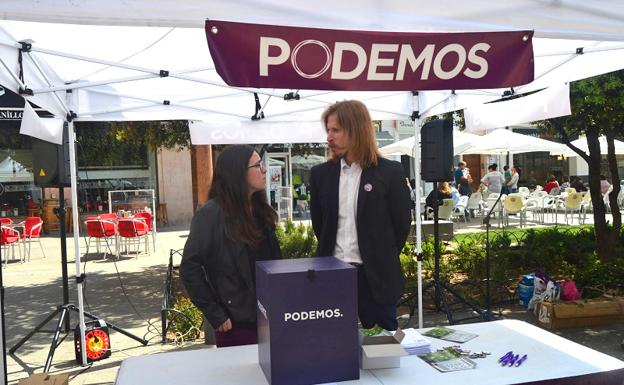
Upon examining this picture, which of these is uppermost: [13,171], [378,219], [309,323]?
[13,171]

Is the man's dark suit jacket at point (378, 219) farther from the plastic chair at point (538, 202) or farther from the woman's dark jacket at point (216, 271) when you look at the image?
the plastic chair at point (538, 202)

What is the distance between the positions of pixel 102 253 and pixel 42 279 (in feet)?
9.09

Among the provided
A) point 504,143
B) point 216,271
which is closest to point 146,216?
point 504,143

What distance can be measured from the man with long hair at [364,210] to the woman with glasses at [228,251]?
41cm

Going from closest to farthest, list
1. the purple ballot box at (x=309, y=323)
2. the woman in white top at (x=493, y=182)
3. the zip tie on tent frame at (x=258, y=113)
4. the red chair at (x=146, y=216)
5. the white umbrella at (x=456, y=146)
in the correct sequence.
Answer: the purple ballot box at (x=309, y=323) → the zip tie on tent frame at (x=258, y=113) → the red chair at (x=146, y=216) → the white umbrella at (x=456, y=146) → the woman in white top at (x=493, y=182)

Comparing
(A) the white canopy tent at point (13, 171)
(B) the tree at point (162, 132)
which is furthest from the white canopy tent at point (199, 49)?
(A) the white canopy tent at point (13, 171)

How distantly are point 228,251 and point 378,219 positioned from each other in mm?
774

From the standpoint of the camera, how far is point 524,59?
2756 mm

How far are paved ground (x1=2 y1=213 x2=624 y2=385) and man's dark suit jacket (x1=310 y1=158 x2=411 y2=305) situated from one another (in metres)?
2.87

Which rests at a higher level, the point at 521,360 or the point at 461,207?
the point at 521,360

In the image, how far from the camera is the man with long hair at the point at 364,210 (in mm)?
2686

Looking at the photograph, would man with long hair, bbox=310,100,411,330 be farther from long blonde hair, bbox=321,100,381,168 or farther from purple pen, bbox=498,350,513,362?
purple pen, bbox=498,350,513,362

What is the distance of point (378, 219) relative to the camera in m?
2.70

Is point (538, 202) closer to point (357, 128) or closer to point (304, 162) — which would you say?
point (304, 162)
